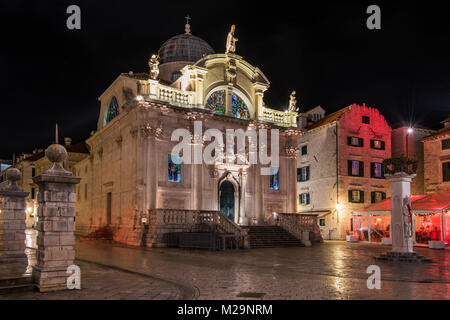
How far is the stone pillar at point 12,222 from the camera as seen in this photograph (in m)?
14.9

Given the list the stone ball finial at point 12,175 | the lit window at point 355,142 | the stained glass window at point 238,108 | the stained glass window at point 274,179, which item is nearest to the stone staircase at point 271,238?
the stained glass window at point 274,179

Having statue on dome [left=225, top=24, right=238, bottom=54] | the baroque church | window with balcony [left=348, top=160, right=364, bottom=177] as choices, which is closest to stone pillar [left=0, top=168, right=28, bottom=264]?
the baroque church

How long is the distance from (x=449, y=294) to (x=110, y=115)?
31.4m

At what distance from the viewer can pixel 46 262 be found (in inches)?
399

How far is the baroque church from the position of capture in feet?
94.7

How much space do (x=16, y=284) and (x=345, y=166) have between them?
1333 inches

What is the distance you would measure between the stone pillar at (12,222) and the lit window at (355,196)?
30.7 metres

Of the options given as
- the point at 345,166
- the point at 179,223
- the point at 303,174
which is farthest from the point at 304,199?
the point at 179,223

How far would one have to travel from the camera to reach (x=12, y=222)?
599 inches

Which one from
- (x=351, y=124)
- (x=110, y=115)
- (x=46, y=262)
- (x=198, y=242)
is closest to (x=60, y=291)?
(x=46, y=262)

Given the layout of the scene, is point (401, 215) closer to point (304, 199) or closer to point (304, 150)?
point (304, 199)

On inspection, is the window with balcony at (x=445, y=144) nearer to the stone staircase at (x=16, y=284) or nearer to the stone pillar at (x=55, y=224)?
the stone pillar at (x=55, y=224)

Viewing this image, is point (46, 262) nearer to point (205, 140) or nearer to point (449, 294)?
point (449, 294)

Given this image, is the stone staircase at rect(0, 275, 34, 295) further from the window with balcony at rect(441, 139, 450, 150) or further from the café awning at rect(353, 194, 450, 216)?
the window with balcony at rect(441, 139, 450, 150)
